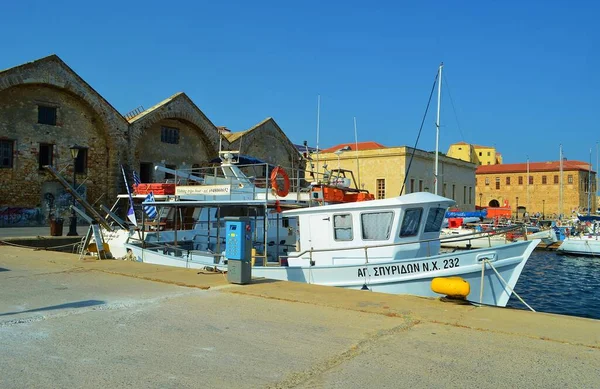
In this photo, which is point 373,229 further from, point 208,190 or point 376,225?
point 208,190

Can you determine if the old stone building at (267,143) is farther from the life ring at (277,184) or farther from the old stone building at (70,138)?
the life ring at (277,184)

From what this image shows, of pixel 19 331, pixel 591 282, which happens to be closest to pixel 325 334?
pixel 19 331

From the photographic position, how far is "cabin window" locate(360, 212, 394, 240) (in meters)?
12.9

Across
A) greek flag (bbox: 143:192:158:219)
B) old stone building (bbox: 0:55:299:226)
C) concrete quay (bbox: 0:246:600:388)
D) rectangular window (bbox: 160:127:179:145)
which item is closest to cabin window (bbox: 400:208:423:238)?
concrete quay (bbox: 0:246:600:388)

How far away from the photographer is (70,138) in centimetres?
3219

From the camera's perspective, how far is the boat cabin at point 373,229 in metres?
12.8

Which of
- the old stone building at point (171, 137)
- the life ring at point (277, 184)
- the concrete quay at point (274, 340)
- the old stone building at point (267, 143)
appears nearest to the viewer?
the concrete quay at point (274, 340)

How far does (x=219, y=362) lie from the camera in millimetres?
5523

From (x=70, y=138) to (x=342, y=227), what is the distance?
963 inches

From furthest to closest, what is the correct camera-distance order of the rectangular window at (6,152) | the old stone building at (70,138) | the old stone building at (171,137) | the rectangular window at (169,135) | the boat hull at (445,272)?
1. the rectangular window at (169,135)
2. the old stone building at (171,137)
3. the old stone building at (70,138)
4. the rectangular window at (6,152)
5. the boat hull at (445,272)

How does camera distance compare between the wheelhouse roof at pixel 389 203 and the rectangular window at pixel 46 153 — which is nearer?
the wheelhouse roof at pixel 389 203

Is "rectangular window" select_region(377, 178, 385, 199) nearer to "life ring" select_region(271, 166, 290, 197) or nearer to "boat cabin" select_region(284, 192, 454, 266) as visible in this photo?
"life ring" select_region(271, 166, 290, 197)

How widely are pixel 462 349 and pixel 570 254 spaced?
112 ft

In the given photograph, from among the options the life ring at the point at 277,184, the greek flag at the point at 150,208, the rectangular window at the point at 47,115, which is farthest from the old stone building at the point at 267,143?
the life ring at the point at 277,184
